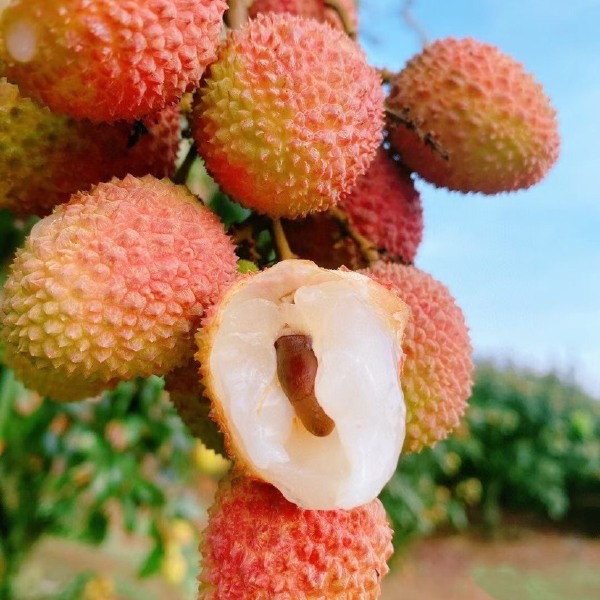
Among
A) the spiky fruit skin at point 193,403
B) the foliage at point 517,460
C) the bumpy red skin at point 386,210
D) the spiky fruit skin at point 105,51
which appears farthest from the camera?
the foliage at point 517,460

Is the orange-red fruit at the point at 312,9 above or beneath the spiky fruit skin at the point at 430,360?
above

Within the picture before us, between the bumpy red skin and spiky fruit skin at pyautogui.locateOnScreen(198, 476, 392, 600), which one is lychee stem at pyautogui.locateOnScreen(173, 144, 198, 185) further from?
spiky fruit skin at pyautogui.locateOnScreen(198, 476, 392, 600)

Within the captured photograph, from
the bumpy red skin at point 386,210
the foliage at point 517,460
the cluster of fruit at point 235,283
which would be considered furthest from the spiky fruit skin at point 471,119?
the foliage at point 517,460

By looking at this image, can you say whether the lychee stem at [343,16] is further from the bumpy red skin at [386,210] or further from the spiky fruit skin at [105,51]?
the spiky fruit skin at [105,51]

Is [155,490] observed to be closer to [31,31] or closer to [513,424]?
[31,31]

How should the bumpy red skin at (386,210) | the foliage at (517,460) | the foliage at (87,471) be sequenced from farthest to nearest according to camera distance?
the foliage at (517,460) → the foliage at (87,471) → the bumpy red skin at (386,210)

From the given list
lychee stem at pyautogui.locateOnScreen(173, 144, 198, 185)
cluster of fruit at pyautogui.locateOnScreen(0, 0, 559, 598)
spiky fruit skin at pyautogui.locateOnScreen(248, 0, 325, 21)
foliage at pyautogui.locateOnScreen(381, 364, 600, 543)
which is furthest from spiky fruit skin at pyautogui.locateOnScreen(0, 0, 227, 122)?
foliage at pyautogui.locateOnScreen(381, 364, 600, 543)

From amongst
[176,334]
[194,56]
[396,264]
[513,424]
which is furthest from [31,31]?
[513,424]
